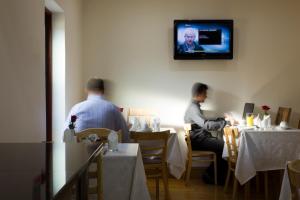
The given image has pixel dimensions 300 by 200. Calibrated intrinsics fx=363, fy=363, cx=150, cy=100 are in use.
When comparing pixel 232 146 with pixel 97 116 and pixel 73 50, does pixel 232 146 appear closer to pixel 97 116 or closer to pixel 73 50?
pixel 97 116

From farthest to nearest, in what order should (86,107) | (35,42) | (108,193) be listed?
(86,107)
(35,42)
(108,193)

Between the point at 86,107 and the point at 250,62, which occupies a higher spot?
the point at 250,62

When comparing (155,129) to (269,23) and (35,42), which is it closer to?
(35,42)

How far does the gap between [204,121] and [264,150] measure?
3.00 feet

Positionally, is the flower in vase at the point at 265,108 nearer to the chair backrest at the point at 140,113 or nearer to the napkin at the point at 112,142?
the chair backrest at the point at 140,113

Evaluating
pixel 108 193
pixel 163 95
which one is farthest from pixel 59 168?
pixel 163 95

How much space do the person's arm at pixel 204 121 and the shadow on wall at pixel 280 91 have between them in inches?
34.7

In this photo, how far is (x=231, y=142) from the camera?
4086 millimetres

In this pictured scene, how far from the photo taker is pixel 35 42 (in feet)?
9.86

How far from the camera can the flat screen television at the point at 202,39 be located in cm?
510

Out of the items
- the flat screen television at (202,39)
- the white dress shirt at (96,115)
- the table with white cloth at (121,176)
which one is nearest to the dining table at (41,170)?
the table with white cloth at (121,176)

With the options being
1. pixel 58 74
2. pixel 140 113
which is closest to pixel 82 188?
pixel 58 74

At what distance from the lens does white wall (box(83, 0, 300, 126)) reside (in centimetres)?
517

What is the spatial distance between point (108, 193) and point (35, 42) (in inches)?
55.6
